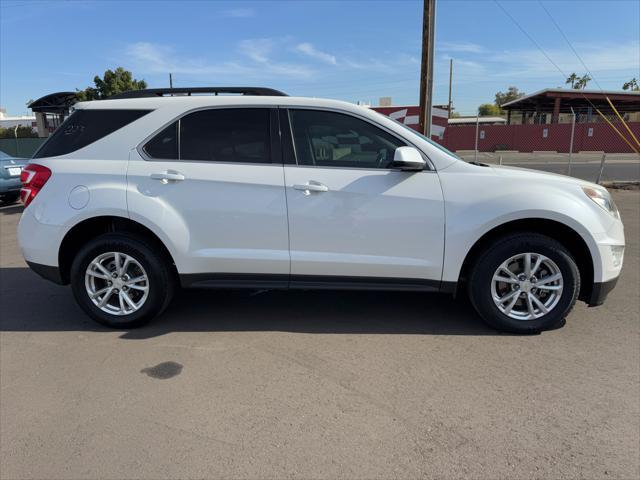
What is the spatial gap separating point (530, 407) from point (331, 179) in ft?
6.89

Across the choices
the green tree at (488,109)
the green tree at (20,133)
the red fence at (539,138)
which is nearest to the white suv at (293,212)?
the red fence at (539,138)

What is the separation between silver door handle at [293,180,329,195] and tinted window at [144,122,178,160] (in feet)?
3.58

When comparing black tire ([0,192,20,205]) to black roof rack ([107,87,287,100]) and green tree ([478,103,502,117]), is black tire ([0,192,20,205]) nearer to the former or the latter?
black roof rack ([107,87,287,100])

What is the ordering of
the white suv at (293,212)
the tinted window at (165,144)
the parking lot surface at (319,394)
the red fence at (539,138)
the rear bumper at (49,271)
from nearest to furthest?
the parking lot surface at (319,394) → the white suv at (293,212) → the tinted window at (165,144) → the rear bumper at (49,271) → the red fence at (539,138)

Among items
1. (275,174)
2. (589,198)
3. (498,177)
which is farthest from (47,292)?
(589,198)

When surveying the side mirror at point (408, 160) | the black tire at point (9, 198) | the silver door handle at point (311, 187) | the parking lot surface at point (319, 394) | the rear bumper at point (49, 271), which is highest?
the side mirror at point (408, 160)

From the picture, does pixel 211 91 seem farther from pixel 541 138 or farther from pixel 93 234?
pixel 541 138

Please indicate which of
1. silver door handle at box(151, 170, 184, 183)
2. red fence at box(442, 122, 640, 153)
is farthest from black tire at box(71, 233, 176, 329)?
red fence at box(442, 122, 640, 153)

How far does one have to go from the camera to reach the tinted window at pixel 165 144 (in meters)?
4.00

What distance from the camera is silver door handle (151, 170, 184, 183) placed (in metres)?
3.89

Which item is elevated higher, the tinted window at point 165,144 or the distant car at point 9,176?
the tinted window at point 165,144

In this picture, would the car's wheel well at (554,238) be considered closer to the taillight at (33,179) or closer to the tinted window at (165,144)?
the tinted window at (165,144)

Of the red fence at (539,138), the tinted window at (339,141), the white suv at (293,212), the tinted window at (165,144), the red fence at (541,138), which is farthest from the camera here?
the red fence at (539,138)

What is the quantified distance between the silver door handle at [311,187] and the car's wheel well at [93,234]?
4.25ft
